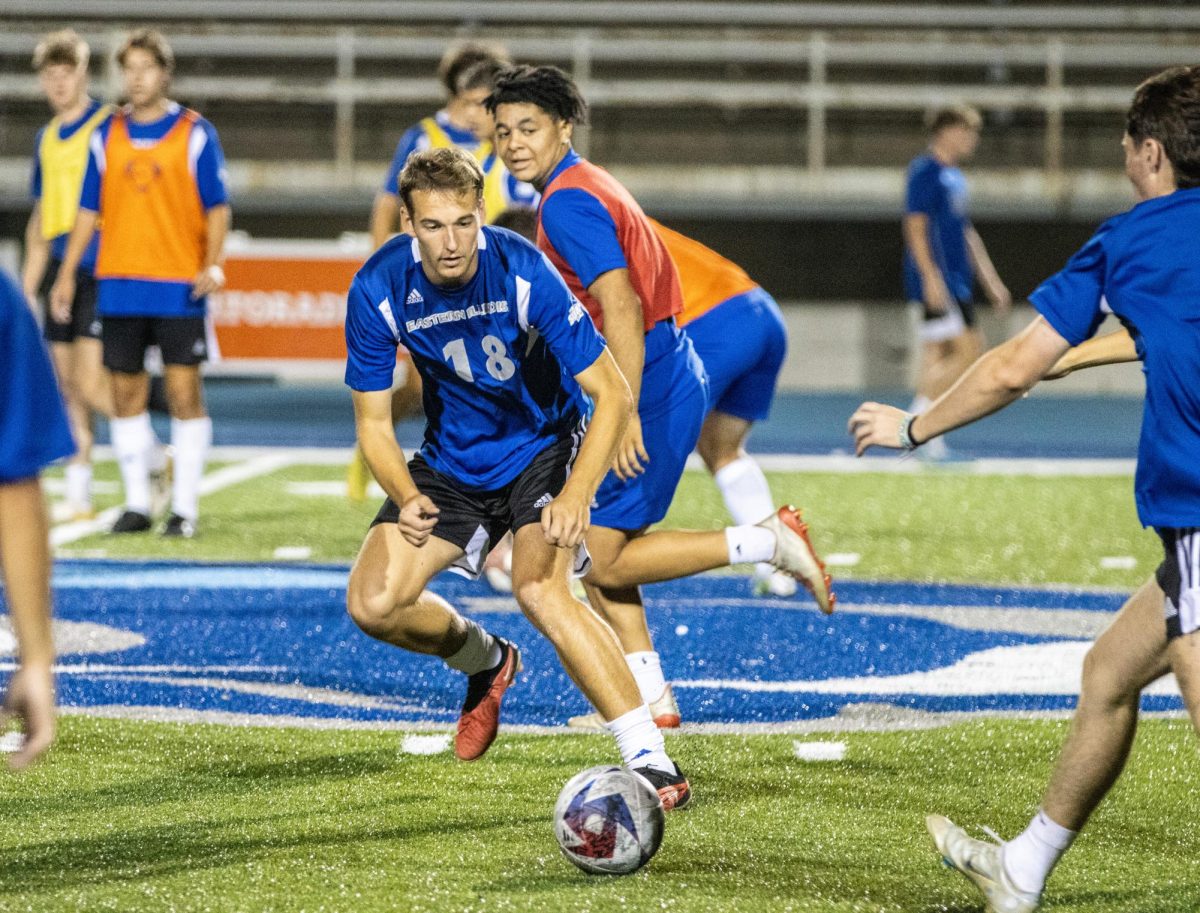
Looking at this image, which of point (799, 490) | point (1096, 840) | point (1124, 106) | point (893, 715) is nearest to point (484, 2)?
point (1124, 106)

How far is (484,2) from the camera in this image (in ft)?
78.3

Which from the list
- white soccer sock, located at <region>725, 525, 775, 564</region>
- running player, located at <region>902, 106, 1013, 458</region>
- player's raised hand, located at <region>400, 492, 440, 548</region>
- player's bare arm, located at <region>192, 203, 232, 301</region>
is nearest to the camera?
player's raised hand, located at <region>400, 492, 440, 548</region>

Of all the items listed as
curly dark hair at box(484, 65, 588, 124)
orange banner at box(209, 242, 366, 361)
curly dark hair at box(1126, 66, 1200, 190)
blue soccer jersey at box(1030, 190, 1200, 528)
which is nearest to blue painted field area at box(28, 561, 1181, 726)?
curly dark hair at box(484, 65, 588, 124)

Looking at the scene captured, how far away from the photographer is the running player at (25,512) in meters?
2.70

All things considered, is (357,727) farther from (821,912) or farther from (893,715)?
(821,912)

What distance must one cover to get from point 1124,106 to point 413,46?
8.12m

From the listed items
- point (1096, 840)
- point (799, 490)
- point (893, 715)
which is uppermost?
point (1096, 840)

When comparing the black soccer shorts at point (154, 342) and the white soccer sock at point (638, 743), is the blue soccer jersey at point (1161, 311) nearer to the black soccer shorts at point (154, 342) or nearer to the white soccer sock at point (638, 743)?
the white soccer sock at point (638, 743)

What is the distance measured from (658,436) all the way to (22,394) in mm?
3129

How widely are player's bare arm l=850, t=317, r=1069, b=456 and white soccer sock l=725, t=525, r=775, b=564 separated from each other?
2010 millimetres

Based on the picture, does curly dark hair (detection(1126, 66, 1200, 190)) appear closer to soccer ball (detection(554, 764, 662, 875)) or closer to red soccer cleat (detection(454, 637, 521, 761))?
soccer ball (detection(554, 764, 662, 875))

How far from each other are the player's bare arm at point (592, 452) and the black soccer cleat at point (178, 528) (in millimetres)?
5549

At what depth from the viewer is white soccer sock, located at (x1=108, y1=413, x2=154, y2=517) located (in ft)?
32.7

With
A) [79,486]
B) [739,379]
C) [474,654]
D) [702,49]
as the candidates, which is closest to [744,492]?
[739,379]
